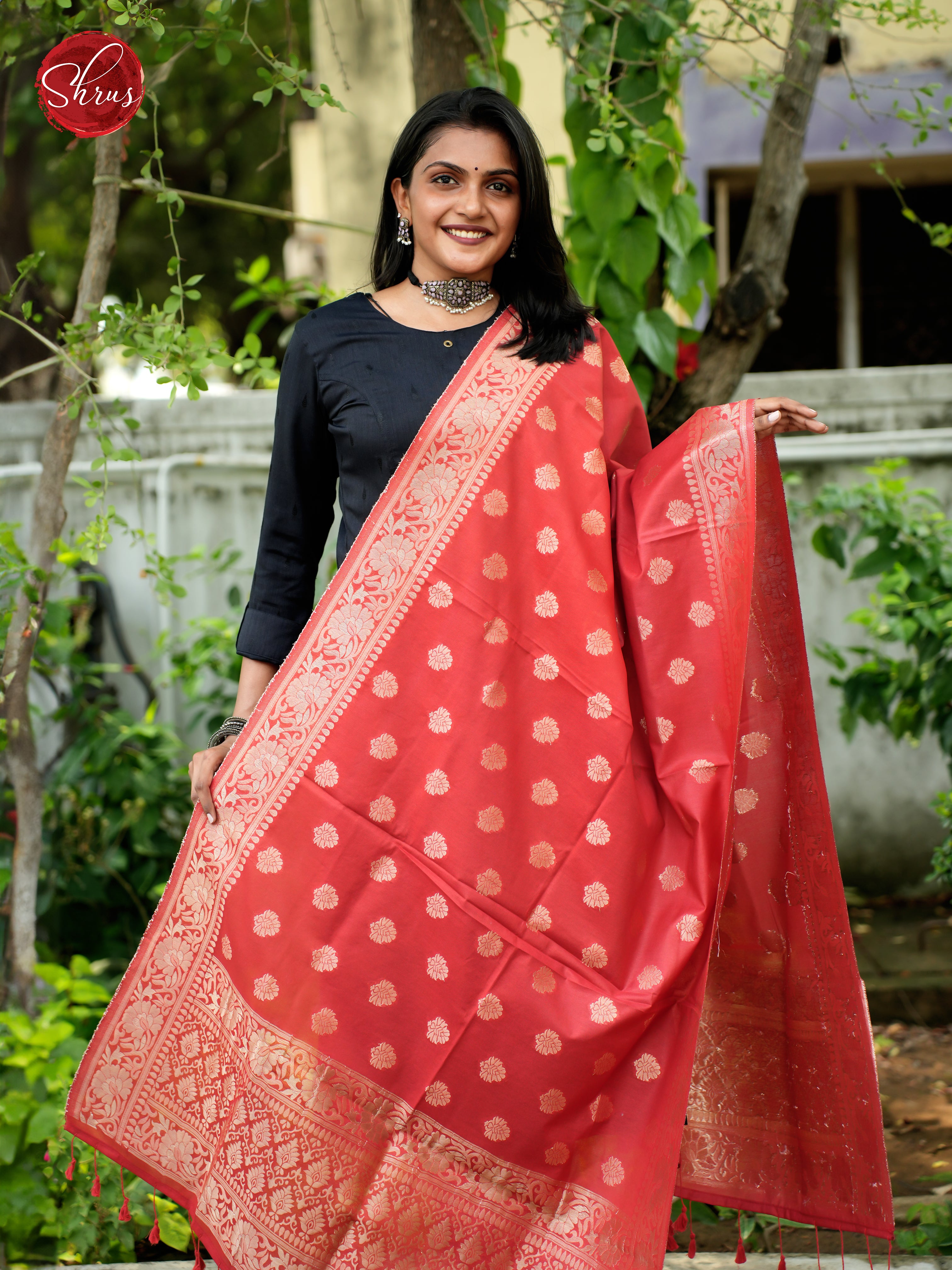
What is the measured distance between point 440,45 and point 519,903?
1964 mm

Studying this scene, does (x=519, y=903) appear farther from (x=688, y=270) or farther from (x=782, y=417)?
(x=688, y=270)

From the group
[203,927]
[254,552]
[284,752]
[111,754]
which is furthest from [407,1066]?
[254,552]

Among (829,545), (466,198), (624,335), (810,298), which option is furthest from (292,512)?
(810,298)

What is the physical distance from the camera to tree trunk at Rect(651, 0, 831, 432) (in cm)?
259

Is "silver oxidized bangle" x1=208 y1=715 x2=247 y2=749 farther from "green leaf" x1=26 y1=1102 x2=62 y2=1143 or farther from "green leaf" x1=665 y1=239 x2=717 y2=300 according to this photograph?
"green leaf" x1=665 y1=239 x2=717 y2=300

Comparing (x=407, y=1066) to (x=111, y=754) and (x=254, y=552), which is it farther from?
(x=254, y=552)

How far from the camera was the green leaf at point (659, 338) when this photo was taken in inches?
100.0

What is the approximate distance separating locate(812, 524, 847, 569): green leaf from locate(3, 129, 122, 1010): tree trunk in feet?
6.82

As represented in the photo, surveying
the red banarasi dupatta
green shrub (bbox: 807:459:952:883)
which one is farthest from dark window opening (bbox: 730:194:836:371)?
the red banarasi dupatta

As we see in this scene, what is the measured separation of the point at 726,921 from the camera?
1813 mm

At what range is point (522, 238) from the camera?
186 centimetres

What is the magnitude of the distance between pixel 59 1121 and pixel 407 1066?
790mm

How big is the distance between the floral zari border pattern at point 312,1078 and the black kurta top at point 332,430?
0.16 feet

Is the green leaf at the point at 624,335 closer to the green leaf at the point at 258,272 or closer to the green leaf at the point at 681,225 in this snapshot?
the green leaf at the point at 681,225
